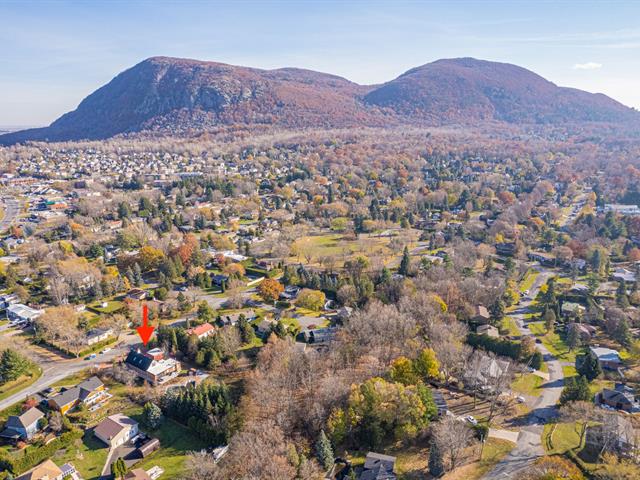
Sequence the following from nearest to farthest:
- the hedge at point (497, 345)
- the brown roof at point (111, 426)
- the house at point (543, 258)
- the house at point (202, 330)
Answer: the brown roof at point (111, 426) < the hedge at point (497, 345) < the house at point (202, 330) < the house at point (543, 258)

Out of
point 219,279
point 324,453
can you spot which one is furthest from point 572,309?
point 219,279

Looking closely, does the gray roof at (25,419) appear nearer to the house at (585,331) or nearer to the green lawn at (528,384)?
the green lawn at (528,384)

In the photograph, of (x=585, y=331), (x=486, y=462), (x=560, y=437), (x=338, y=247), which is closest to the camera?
(x=486, y=462)

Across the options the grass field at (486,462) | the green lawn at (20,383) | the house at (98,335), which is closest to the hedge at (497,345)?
the grass field at (486,462)

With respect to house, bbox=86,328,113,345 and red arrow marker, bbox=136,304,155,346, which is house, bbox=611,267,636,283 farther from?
house, bbox=86,328,113,345

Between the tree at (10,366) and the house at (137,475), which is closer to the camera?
the house at (137,475)

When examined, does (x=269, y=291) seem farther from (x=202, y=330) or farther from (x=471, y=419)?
(x=471, y=419)

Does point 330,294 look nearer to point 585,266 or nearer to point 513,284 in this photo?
point 513,284
